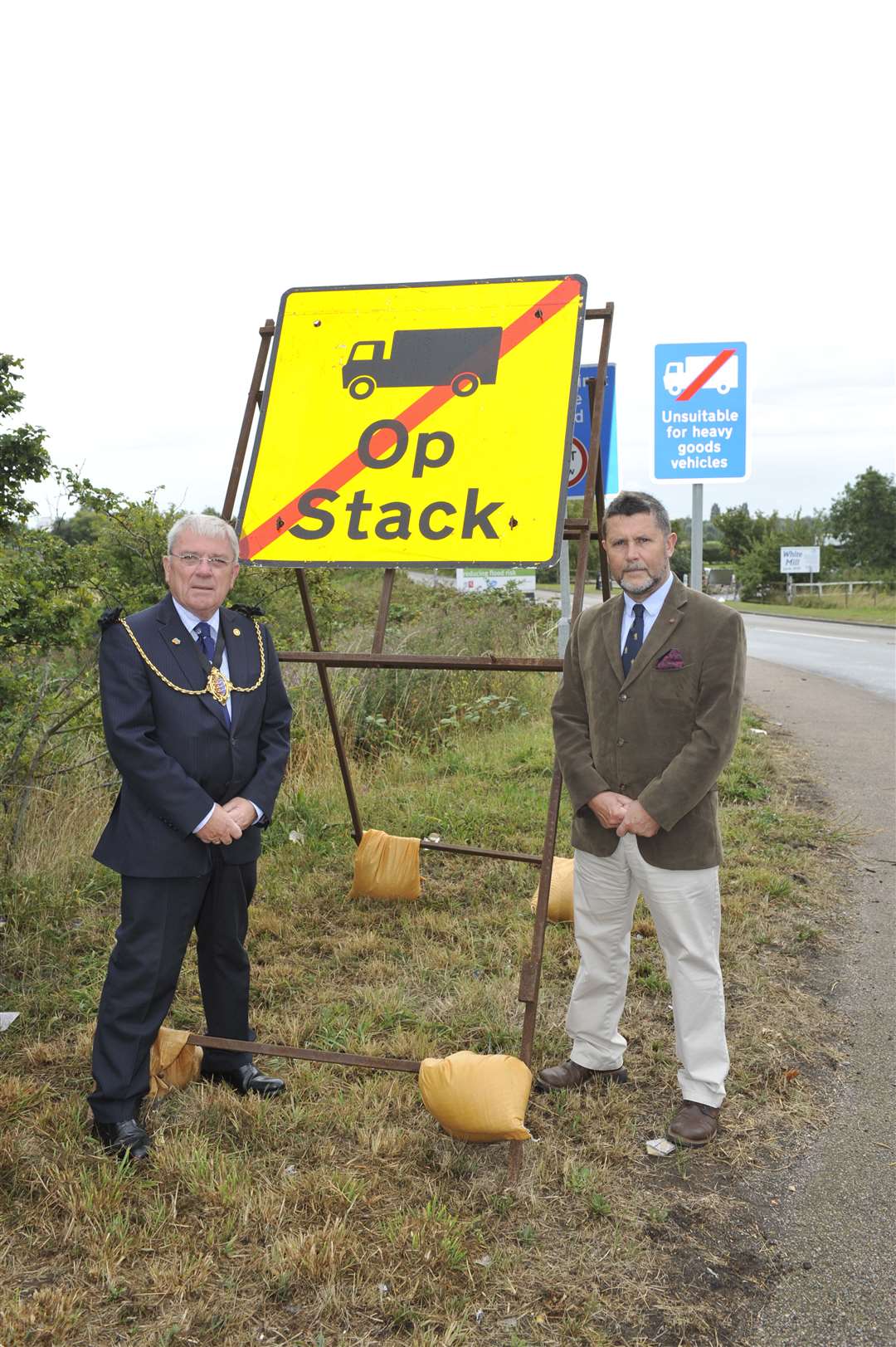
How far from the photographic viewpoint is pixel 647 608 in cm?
333

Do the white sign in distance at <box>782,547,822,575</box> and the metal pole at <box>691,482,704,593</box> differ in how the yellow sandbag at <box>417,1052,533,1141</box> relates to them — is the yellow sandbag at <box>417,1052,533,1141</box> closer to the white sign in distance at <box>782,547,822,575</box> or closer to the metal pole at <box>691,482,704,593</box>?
the metal pole at <box>691,482,704,593</box>

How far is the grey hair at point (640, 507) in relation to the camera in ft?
10.7

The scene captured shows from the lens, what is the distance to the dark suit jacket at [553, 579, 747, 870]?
10.3 feet

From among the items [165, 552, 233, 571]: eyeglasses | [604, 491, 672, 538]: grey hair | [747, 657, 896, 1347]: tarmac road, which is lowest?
[747, 657, 896, 1347]: tarmac road

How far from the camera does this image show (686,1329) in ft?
8.08

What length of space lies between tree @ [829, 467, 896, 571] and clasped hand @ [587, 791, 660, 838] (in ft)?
133

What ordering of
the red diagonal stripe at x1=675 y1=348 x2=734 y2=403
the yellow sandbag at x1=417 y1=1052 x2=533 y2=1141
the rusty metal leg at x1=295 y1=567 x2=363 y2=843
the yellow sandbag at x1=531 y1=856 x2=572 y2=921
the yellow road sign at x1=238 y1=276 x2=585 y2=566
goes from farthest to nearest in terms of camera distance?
1. the red diagonal stripe at x1=675 y1=348 x2=734 y2=403
2. the yellow sandbag at x1=531 y1=856 x2=572 y2=921
3. the rusty metal leg at x1=295 y1=567 x2=363 y2=843
4. the yellow road sign at x1=238 y1=276 x2=585 y2=566
5. the yellow sandbag at x1=417 y1=1052 x2=533 y2=1141

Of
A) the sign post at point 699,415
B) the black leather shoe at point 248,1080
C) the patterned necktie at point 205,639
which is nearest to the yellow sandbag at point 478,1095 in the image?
the black leather shoe at point 248,1080

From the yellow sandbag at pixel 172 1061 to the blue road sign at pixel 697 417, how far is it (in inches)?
225

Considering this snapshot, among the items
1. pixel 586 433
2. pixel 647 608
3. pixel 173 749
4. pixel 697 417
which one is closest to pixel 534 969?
pixel 647 608

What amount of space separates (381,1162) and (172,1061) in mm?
845

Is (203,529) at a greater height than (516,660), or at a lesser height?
greater

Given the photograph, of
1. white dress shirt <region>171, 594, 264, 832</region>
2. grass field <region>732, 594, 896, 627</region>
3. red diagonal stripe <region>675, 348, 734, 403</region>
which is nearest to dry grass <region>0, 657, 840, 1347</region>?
white dress shirt <region>171, 594, 264, 832</region>

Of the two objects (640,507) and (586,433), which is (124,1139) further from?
(586,433)
